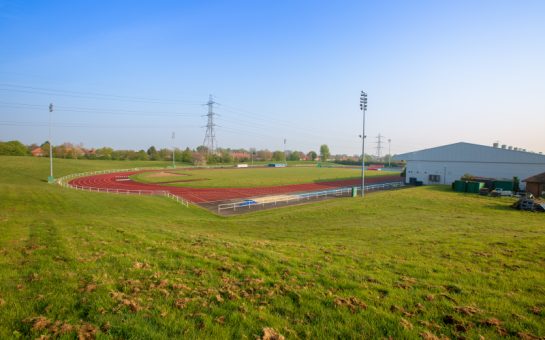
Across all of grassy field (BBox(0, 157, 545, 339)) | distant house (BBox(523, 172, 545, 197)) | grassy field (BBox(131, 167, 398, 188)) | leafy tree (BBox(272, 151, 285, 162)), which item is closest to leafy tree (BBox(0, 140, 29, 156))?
grassy field (BBox(131, 167, 398, 188))

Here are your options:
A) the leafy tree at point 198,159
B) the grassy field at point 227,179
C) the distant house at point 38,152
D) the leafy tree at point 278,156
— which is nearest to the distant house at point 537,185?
the grassy field at point 227,179

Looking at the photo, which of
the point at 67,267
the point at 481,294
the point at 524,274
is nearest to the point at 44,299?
the point at 67,267

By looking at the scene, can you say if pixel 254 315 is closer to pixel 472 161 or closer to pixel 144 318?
pixel 144 318

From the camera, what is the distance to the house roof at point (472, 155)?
43844 mm

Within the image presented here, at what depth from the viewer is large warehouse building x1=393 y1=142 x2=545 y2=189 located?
44.0m

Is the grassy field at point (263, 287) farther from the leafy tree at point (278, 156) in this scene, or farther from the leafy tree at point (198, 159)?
the leafy tree at point (278, 156)

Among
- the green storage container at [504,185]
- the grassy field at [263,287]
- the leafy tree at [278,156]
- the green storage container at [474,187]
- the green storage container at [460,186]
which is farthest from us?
the leafy tree at [278,156]

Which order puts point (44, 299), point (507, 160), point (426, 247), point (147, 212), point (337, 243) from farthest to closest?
point (507, 160) < point (147, 212) < point (337, 243) < point (426, 247) < point (44, 299)

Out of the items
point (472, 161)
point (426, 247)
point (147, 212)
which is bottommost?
point (147, 212)

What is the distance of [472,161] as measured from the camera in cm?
4906

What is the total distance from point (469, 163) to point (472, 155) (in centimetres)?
149

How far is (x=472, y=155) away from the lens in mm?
49062

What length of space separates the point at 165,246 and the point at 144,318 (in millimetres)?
5326

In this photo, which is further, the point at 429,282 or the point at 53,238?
the point at 53,238
